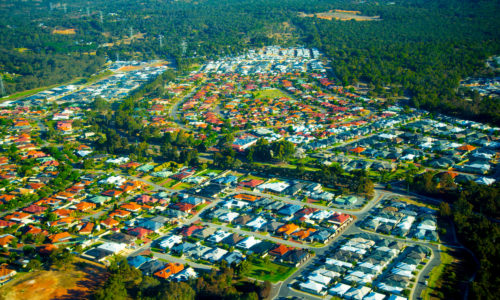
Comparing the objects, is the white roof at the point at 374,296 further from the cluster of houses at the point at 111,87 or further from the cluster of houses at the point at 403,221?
the cluster of houses at the point at 111,87

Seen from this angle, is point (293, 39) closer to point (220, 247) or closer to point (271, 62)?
point (271, 62)

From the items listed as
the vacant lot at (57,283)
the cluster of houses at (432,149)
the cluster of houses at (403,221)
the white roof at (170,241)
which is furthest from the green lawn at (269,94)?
the vacant lot at (57,283)

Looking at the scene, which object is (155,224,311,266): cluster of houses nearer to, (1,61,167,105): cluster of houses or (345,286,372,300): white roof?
(345,286,372,300): white roof

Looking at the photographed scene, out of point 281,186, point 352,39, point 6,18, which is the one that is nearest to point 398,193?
point 281,186

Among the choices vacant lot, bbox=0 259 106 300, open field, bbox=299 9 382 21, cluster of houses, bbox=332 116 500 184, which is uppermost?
open field, bbox=299 9 382 21

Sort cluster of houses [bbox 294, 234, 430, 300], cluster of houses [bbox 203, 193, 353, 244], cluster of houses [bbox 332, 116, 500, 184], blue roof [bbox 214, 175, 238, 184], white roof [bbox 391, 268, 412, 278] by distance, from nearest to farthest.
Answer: cluster of houses [bbox 294, 234, 430, 300] < white roof [bbox 391, 268, 412, 278] < cluster of houses [bbox 203, 193, 353, 244] < blue roof [bbox 214, 175, 238, 184] < cluster of houses [bbox 332, 116, 500, 184]

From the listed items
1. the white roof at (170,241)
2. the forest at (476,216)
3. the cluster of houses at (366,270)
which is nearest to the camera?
the forest at (476,216)

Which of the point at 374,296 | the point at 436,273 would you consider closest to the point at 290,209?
the point at 374,296

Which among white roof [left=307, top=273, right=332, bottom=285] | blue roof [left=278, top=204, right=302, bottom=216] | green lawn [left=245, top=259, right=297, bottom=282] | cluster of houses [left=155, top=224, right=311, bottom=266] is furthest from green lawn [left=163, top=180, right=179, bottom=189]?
white roof [left=307, top=273, right=332, bottom=285]
